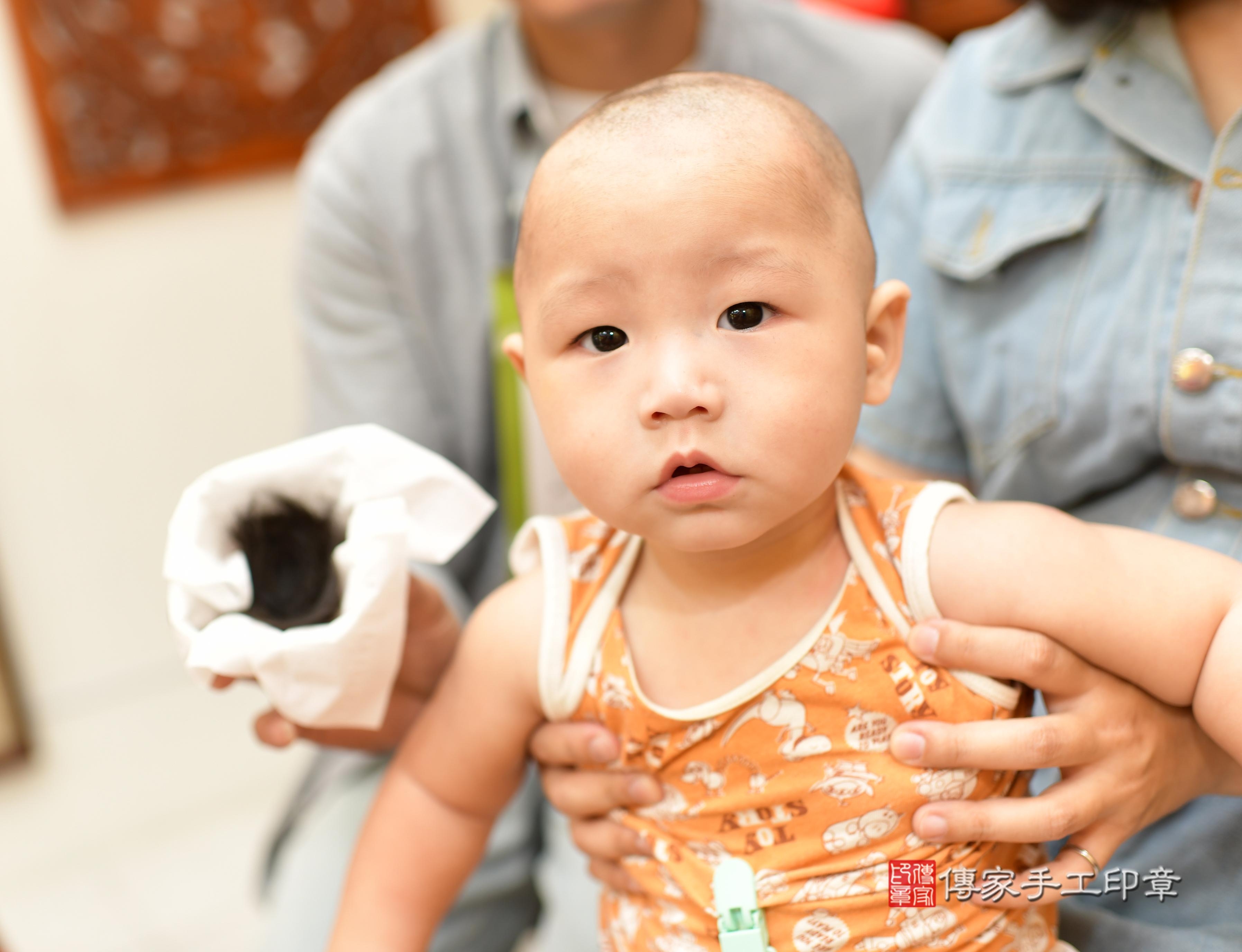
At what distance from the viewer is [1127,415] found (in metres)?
0.92

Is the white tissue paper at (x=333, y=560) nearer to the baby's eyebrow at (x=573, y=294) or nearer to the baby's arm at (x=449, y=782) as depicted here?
the baby's arm at (x=449, y=782)

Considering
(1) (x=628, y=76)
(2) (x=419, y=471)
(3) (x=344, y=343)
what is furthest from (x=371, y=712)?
(1) (x=628, y=76)

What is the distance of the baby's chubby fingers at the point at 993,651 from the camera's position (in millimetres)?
725

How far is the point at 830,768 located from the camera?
2.41ft

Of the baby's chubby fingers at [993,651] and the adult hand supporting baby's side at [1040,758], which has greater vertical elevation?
the baby's chubby fingers at [993,651]

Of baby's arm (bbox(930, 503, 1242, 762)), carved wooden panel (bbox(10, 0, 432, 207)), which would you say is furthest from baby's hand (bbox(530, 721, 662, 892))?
carved wooden panel (bbox(10, 0, 432, 207))

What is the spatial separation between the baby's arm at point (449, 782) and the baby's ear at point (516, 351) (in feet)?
0.50

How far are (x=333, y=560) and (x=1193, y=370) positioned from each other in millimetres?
673

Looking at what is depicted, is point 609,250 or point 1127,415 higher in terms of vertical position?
point 609,250

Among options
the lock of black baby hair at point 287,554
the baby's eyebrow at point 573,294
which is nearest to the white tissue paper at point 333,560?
the lock of black baby hair at point 287,554

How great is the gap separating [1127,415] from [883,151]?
59cm

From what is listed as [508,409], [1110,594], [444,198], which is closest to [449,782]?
[1110,594]

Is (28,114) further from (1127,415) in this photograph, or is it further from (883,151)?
(1127,415)

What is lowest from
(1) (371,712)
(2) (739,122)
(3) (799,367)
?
(1) (371,712)
